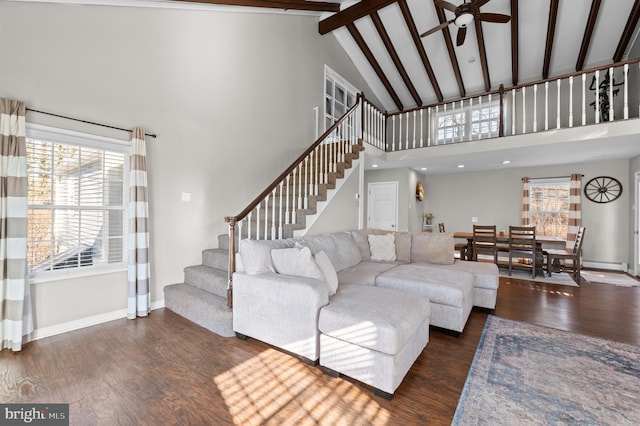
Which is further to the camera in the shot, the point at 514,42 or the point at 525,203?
the point at 525,203

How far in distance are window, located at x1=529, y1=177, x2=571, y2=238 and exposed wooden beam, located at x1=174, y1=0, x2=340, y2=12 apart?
6325 millimetres

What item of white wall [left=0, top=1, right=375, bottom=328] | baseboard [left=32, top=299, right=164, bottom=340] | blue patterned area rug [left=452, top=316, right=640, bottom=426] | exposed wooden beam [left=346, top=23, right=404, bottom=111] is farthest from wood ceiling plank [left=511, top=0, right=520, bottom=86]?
baseboard [left=32, top=299, right=164, bottom=340]

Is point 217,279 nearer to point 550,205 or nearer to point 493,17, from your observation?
point 493,17

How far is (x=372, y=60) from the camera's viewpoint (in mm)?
6645

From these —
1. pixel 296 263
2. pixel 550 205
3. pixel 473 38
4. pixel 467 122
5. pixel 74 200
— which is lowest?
pixel 296 263

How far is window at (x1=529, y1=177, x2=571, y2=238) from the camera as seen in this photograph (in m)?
6.56

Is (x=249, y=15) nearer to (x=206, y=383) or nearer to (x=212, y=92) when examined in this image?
(x=212, y=92)

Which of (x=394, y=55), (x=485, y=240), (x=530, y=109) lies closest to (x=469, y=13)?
(x=394, y=55)

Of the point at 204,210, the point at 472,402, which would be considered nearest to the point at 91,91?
the point at 204,210

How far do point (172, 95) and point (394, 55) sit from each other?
16.5 ft

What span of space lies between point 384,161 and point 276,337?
5.08 m

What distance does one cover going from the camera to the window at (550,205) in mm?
6559

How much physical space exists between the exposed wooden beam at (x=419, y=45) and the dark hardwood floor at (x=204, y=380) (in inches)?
220

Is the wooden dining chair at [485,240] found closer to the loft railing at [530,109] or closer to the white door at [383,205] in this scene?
the loft railing at [530,109]
